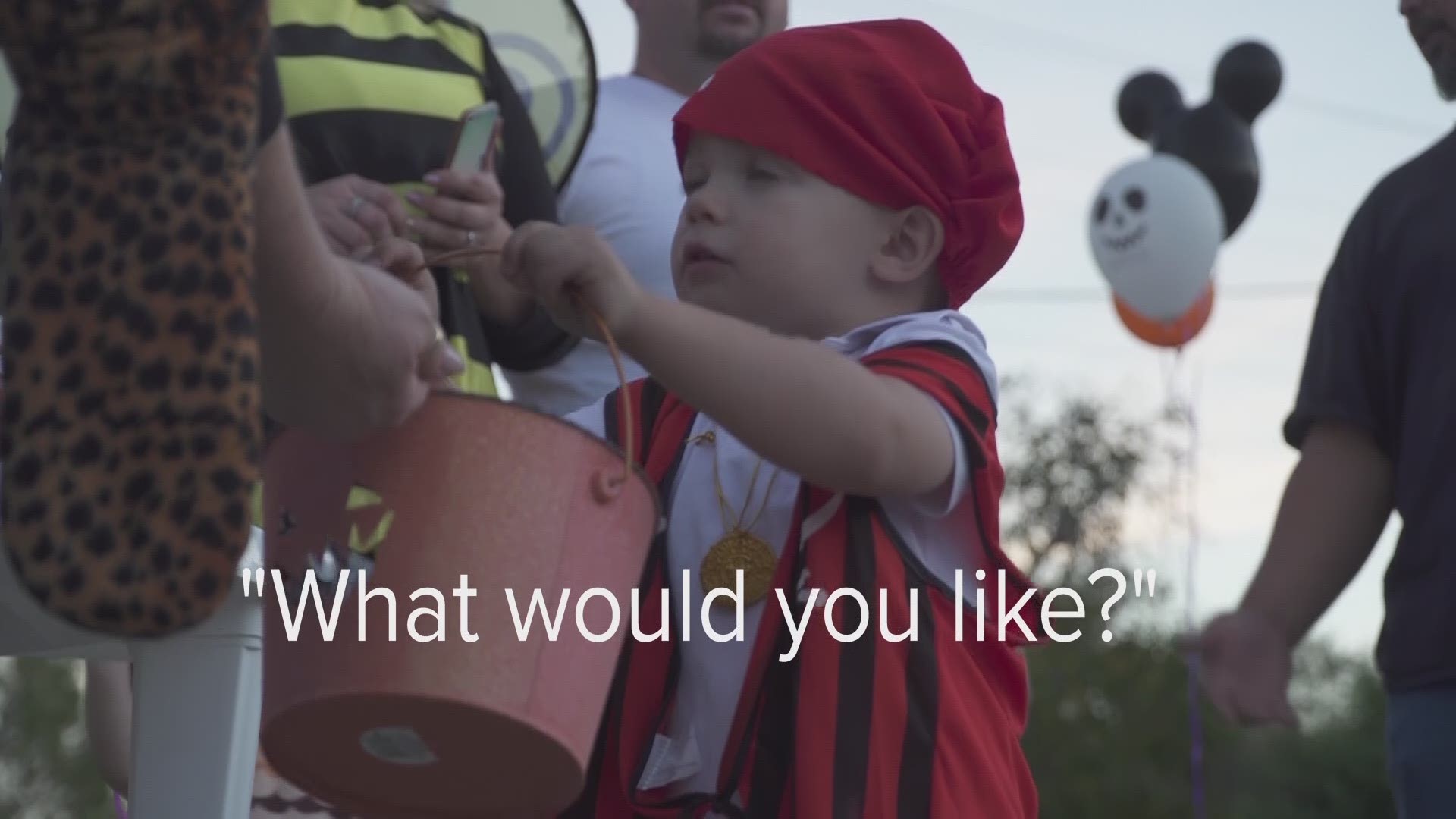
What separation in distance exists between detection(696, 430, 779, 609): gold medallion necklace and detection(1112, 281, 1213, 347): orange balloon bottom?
24.6ft

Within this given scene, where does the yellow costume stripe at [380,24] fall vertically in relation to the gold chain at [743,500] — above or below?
above

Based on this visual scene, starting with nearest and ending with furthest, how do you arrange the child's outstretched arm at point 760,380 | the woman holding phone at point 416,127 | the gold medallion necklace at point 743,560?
the child's outstretched arm at point 760,380 → the gold medallion necklace at point 743,560 → the woman holding phone at point 416,127

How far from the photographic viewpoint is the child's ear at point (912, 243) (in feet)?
7.43

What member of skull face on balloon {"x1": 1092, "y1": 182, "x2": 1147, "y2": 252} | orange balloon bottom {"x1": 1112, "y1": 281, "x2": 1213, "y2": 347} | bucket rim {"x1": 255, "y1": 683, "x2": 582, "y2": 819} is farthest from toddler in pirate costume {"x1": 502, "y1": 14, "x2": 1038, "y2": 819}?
orange balloon bottom {"x1": 1112, "y1": 281, "x2": 1213, "y2": 347}

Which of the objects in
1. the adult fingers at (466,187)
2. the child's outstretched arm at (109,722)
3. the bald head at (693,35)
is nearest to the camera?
the adult fingers at (466,187)

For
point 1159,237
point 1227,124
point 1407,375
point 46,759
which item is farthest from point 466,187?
point 46,759

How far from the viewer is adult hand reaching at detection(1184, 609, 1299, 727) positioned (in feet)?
8.25

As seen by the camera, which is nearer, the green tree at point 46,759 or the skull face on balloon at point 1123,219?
the skull face on balloon at point 1123,219

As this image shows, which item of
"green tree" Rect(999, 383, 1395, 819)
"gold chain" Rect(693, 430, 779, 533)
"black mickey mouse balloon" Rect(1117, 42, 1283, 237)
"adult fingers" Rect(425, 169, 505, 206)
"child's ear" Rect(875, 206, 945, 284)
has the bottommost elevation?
"green tree" Rect(999, 383, 1395, 819)

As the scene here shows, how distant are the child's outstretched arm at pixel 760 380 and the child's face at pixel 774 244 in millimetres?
210

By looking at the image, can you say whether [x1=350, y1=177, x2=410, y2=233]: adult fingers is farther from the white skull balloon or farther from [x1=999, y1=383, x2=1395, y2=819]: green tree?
[x1=999, y1=383, x2=1395, y2=819]: green tree

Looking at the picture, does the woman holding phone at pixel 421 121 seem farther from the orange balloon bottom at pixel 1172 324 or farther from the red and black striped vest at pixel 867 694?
the orange balloon bottom at pixel 1172 324

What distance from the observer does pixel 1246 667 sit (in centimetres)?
254

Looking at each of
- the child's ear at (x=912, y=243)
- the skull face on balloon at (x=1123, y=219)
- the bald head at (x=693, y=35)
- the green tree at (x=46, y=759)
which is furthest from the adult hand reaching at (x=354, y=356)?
the green tree at (x=46, y=759)
